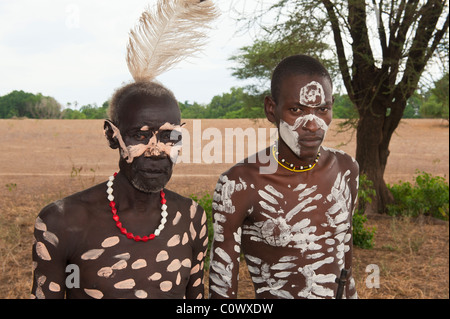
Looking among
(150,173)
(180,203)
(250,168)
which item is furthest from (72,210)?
(250,168)

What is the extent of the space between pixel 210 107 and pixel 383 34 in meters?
13.6

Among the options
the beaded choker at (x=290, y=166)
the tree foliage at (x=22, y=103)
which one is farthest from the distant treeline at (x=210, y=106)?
the beaded choker at (x=290, y=166)

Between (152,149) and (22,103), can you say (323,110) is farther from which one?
(22,103)

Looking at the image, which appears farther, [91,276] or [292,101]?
[292,101]

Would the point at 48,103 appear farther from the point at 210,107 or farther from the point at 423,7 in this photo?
the point at 423,7

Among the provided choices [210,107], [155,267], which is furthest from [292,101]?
[210,107]

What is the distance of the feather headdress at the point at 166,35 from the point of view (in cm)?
244

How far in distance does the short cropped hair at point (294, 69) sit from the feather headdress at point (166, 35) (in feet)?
1.43

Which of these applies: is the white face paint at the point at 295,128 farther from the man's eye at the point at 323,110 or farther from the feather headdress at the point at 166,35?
the feather headdress at the point at 166,35

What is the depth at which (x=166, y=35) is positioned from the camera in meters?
2.50

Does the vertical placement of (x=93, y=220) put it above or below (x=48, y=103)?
below

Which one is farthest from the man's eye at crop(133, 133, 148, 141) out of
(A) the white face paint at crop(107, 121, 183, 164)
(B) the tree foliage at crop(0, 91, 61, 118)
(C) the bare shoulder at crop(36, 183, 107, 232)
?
(B) the tree foliage at crop(0, 91, 61, 118)

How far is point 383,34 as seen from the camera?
782 cm
